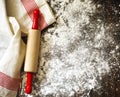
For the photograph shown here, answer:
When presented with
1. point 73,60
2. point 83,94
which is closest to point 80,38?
point 73,60

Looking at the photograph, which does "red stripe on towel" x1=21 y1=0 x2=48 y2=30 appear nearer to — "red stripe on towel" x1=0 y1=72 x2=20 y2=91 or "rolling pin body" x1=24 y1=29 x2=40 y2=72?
"rolling pin body" x1=24 y1=29 x2=40 y2=72

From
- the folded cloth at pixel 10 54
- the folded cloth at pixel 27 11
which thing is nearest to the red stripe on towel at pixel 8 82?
the folded cloth at pixel 10 54

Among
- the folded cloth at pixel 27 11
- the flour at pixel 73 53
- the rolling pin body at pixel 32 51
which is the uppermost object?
the folded cloth at pixel 27 11

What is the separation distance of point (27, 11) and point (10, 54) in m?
0.17

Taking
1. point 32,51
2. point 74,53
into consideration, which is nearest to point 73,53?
point 74,53

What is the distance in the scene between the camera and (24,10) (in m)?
0.97

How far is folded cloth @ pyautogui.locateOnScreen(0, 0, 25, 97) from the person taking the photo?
90 centimetres

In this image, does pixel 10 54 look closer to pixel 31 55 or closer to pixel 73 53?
pixel 31 55

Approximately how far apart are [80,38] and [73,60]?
0.27 feet

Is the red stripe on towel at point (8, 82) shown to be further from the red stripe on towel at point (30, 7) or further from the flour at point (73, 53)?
the red stripe on towel at point (30, 7)

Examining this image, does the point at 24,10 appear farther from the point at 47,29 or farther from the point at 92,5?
the point at 92,5

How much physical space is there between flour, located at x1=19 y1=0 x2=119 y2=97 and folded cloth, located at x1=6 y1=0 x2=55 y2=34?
1.2 inches

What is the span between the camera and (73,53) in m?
0.94

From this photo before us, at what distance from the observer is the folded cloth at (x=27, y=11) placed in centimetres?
96
